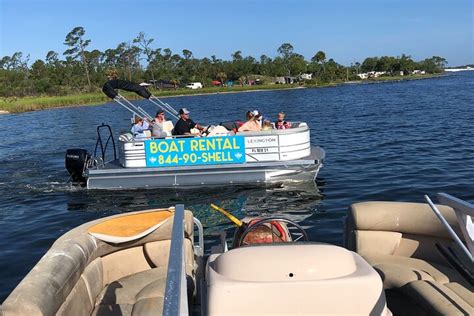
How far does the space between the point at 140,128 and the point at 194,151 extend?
1.64 metres

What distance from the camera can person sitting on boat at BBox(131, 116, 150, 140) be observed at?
11.9 m

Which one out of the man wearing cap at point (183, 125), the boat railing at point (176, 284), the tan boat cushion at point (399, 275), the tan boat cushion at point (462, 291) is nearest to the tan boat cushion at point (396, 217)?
the tan boat cushion at point (399, 275)

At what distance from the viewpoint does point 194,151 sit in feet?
37.4

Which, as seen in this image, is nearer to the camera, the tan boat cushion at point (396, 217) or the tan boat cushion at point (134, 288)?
the tan boat cushion at point (134, 288)

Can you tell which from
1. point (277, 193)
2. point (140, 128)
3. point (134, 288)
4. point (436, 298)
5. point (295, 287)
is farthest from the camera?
point (140, 128)

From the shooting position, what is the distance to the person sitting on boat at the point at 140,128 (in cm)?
1186

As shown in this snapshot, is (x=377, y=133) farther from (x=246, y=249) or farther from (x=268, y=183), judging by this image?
(x=246, y=249)

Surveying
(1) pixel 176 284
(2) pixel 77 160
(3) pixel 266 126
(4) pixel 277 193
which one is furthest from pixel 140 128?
(1) pixel 176 284

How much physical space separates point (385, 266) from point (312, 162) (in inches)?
263

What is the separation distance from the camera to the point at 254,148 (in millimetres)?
11312

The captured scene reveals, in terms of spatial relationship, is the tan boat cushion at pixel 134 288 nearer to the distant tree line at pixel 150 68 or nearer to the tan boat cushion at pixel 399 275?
the tan boat cushion at pixel 399 275

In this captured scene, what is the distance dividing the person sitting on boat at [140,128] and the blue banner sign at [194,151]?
501 mm

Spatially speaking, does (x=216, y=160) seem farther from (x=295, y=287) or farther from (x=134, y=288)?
(x=295, y=287)

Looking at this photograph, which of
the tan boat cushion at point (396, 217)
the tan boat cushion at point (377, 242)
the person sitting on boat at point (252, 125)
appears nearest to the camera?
the tan boat cushion at point (396, 217)
